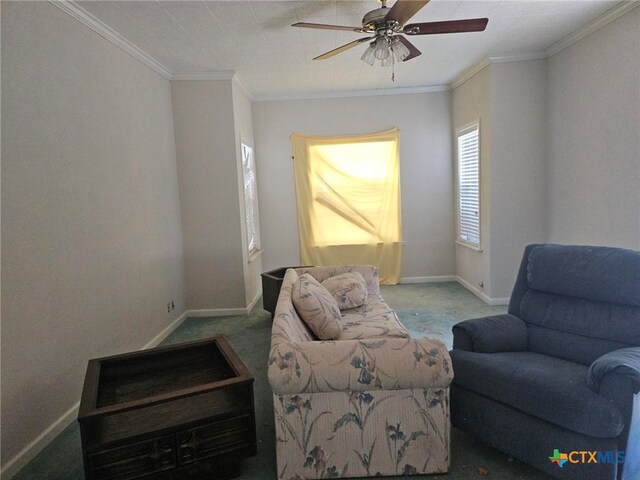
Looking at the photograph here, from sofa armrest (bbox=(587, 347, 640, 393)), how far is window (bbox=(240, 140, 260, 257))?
12.5 ft

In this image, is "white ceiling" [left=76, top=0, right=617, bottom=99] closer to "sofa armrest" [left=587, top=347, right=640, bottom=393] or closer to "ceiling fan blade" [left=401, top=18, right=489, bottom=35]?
"ceiling fan blade" [left=401, top=18, right=489, bottom=35]

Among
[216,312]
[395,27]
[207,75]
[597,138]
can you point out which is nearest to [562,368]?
[395,27]

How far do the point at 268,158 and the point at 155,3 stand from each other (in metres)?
3.07

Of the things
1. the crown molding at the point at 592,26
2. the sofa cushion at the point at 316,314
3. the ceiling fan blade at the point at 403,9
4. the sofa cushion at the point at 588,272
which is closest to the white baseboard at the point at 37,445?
the sofa cushion at the point at 316,314

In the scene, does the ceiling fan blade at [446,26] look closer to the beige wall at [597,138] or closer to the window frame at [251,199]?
the beige wall at [597,138]

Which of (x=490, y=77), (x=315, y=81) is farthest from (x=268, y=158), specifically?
(x=490, y=77)

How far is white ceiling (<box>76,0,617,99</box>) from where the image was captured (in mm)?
2949

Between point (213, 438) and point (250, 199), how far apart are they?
3.69m

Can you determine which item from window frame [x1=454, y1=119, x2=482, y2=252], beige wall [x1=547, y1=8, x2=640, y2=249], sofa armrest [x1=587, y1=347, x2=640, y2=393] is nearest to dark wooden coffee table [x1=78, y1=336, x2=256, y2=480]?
sofa armrest [x1=587, y1=347, x2=640, y2=393]

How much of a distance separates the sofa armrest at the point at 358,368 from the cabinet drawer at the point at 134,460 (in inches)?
22.6

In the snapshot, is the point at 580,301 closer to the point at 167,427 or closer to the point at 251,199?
the point at 167,427

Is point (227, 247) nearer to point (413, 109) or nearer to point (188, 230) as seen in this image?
point (188, 230)

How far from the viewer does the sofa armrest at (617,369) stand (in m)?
1.71

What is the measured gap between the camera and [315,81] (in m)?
5.00
